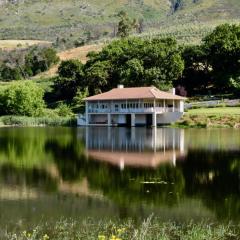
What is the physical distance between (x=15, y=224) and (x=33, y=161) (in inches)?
576

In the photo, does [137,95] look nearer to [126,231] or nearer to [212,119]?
[212,119]

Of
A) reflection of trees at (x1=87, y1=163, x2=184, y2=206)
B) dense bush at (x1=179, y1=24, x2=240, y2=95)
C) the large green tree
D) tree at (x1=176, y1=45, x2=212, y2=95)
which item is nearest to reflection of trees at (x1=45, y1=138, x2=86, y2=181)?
reflection of trees at (x1=87, y1=163, x2=184, y2=206)

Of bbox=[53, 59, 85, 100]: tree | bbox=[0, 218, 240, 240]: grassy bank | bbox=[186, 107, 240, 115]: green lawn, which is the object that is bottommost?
bbox=[0, 218, 240, 240]: grassy bank

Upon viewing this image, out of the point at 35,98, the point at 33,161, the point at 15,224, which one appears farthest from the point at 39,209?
the point at 35,98

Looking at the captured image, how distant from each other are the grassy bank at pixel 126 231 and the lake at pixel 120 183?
0.74 meters

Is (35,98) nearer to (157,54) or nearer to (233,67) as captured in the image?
(157,54)

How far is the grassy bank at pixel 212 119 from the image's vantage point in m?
61.6

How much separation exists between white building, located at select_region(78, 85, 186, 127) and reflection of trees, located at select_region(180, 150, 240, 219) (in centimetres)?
3719

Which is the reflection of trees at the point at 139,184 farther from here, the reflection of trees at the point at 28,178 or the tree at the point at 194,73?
the tree at the point at 194,73

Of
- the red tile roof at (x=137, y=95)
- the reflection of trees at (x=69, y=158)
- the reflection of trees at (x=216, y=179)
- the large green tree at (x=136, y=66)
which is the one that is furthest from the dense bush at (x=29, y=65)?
the reflection of trees at (x=216, y=179)

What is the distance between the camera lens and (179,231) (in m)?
14.0

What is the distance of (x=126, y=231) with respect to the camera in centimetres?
1399

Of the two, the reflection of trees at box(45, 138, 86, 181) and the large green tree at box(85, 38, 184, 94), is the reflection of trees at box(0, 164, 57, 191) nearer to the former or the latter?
the reflection of trees at box(45, 138, 86, 181)

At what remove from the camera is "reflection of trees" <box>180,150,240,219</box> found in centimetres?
1733
